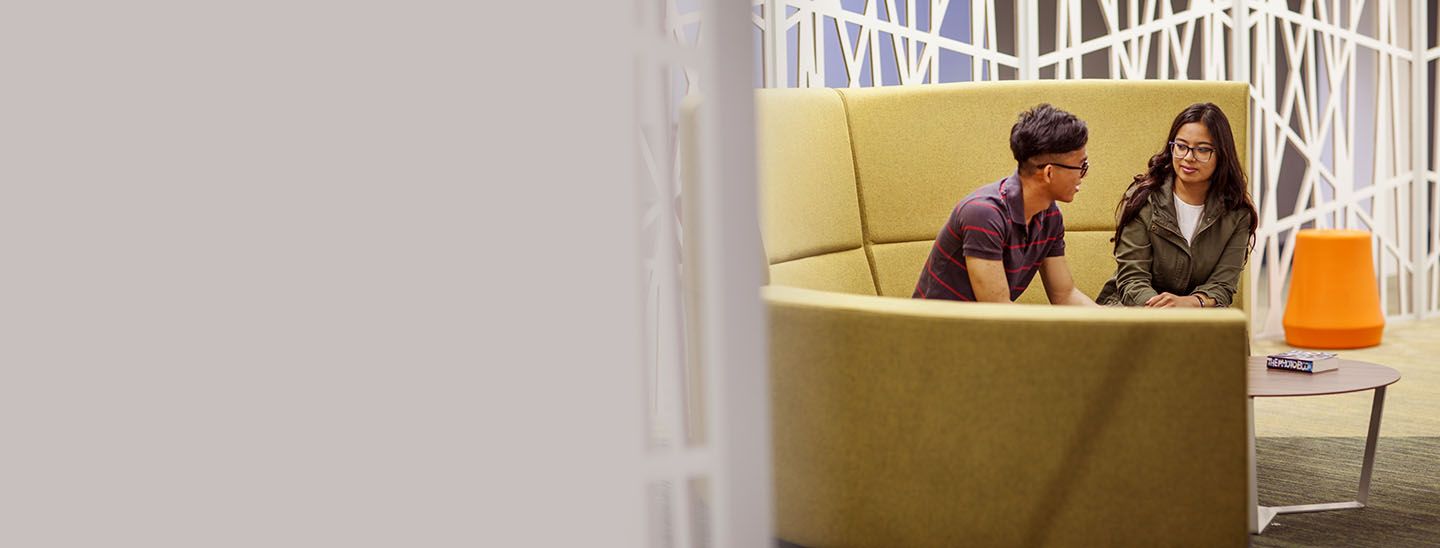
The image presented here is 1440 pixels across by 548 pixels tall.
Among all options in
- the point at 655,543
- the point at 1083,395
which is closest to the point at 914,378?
the point at 1083,395

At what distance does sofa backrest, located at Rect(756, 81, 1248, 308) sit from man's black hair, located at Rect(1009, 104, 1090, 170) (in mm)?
588

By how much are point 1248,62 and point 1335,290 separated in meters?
1.06

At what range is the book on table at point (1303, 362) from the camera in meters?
2.92

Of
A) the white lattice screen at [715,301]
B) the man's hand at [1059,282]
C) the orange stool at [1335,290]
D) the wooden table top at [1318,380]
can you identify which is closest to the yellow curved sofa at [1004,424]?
the white lattice screen at [715,301]

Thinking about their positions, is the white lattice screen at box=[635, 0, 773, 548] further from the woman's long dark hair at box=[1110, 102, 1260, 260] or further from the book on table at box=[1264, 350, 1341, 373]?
the woman's long dark hair at box=[1110, 102, 1260, 260]

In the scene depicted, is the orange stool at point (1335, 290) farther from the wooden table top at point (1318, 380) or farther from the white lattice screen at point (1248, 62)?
the wooden table top at point (1318, 380)

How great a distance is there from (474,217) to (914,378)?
40.4 inches

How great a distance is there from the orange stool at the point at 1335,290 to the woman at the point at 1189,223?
200cm

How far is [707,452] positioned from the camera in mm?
1569

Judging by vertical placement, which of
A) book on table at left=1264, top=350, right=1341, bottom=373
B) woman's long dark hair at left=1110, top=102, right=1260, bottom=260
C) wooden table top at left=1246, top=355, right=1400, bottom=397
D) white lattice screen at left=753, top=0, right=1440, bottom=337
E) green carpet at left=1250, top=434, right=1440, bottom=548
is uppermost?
white lattice screen at left=753, top=0, right=1440, bottom=337

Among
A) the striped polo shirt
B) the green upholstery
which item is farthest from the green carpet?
the green upholstery

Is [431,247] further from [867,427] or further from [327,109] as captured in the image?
Result: [867,427]

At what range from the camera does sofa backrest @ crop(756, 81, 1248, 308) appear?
135 inches

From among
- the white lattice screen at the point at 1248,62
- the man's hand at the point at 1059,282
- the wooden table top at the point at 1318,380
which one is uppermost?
the white lattice screen at the point at 1248,62
